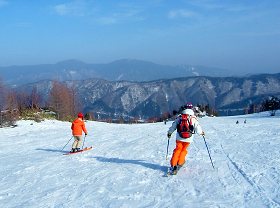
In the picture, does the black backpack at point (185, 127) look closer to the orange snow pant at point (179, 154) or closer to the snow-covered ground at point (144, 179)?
the orange snow pant at point (179, 154)

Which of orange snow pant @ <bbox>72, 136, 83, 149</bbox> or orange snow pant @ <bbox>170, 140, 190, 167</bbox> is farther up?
orange snow pant @ <bbox>170, 140, 190, 167</bbox>

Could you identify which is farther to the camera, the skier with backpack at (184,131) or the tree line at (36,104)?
the tree line at (36,104)

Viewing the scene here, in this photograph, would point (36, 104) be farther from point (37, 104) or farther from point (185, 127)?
point (185, 127)

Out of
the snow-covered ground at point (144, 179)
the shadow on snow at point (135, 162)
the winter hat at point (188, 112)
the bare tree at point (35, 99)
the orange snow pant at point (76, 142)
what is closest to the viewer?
the snow-covered ground at point (144, 179)

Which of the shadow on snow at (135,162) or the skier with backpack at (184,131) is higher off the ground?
the skier with backpack at (184,131)

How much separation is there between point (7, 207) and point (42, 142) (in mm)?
14927

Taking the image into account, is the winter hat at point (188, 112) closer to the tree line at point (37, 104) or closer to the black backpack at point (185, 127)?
the black backpack at point (185, 127)

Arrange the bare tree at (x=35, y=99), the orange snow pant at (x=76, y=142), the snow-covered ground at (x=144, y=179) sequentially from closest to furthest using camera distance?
the snow-covered ground at (x=144, y=179), the orange snow pant at (x=76, y=142), the bare tree at (x=35, y=99)

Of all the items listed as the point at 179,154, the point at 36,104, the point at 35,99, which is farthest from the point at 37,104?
the point at 179,154

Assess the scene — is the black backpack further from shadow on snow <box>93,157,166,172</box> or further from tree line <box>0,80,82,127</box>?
tree line <box>0,80,82,127</box>

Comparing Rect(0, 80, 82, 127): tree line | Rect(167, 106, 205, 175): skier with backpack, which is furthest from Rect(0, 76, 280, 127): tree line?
Rect(167, 106, 205, 175): skier with backpack

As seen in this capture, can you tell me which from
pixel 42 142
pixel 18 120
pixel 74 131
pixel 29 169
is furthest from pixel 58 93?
pixel 29 169

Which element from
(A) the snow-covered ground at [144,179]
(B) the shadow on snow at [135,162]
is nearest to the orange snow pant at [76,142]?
(A) the snow-covered ground at [144,179]

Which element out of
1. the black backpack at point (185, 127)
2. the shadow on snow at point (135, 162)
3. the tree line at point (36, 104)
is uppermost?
the black backpack at point (185, 127)
